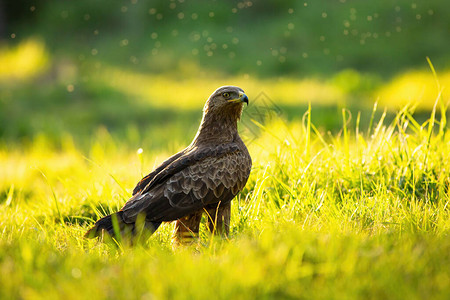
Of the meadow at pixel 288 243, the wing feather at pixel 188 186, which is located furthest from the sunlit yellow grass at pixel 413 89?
the wing feather at pixel 188 186

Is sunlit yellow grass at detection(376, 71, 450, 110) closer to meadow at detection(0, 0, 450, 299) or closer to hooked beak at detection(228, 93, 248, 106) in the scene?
meadow at detection(0, 0, 450, 299)

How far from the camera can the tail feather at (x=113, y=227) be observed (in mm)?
3633

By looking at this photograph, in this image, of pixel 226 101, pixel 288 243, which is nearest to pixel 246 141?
pixel 226 101

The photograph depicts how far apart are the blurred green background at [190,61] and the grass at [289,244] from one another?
4001 millimetres

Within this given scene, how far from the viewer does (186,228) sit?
3990 millimetres

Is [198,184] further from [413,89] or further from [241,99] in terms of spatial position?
[413,89]

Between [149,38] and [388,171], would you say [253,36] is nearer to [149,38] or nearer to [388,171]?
[149,38]

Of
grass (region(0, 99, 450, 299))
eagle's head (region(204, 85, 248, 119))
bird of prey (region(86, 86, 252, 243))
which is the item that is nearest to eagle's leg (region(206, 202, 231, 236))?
bird of prey (region(86, 86, 252, 243))

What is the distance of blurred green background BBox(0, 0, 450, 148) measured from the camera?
10.4m

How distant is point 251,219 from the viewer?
4094 mm

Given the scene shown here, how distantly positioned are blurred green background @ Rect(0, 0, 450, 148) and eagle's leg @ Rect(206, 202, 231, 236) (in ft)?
15.8

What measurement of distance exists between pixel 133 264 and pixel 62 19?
47.7 ft

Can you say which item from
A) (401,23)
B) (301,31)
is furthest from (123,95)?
(401,23)

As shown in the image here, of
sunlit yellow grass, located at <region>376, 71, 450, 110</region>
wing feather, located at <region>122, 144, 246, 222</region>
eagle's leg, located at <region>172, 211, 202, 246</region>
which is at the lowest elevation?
sunlit yellow grass, located at <region>376, 71, 450, 110</region>
